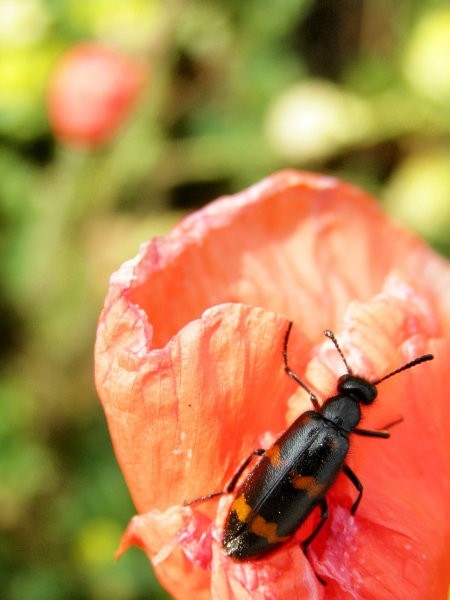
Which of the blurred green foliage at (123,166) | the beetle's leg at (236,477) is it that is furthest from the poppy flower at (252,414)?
the blurred green foliage at (123,166)

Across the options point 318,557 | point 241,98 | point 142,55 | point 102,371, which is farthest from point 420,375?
point 241,98

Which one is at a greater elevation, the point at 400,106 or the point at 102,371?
the point at 102,371

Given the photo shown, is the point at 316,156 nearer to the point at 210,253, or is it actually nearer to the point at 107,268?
the point at 107,268

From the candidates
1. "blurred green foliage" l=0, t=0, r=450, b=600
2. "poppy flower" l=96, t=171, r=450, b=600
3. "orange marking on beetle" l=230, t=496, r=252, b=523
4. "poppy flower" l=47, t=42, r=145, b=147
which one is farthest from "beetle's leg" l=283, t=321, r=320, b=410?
"poppy flower" l=47, t=42, r=145, b=147

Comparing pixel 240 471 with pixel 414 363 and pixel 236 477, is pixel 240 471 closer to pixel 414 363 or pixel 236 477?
pixel 236 477

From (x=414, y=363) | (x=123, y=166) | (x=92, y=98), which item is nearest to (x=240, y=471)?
(x=414, y=363)

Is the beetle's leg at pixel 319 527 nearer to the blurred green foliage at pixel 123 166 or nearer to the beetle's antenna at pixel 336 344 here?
the beetle's antenna at pixel 336 344
